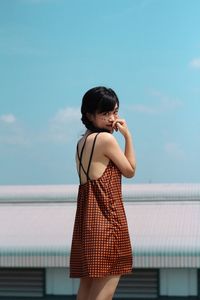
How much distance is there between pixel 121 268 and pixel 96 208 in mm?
318

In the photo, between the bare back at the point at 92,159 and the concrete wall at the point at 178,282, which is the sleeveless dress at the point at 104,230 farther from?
the concrete wall at the point at 178,282

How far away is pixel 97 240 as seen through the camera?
3609 mm

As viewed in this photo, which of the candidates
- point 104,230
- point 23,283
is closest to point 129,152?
point 104,230

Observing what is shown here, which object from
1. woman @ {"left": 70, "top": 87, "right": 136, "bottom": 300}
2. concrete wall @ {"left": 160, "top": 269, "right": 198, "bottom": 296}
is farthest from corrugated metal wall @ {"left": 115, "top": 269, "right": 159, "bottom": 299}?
woman @ {"left": 70, "top": 87, "right": 136, "bottom": 300}

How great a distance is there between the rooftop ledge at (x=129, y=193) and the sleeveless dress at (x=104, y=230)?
11724 mm

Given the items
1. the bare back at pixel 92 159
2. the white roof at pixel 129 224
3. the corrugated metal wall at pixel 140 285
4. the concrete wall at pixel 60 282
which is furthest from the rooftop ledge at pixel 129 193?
the bare back at pixel 92 159

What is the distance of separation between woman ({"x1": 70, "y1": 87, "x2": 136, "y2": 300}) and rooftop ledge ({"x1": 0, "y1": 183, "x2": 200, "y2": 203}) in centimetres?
1168

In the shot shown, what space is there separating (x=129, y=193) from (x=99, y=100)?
11.9 metres

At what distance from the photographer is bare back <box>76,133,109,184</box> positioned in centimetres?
370

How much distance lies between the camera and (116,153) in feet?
12.0

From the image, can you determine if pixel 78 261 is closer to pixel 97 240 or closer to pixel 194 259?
pixel 97 240

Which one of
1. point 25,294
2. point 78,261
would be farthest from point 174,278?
point 78,261

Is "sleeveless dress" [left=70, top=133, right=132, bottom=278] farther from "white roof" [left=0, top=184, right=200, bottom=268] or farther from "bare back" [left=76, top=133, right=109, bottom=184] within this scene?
"white roof" [left=0, top=184, right=200, bottom=268]

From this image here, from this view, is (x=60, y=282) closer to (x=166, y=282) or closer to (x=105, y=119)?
(x=166, y=282)
